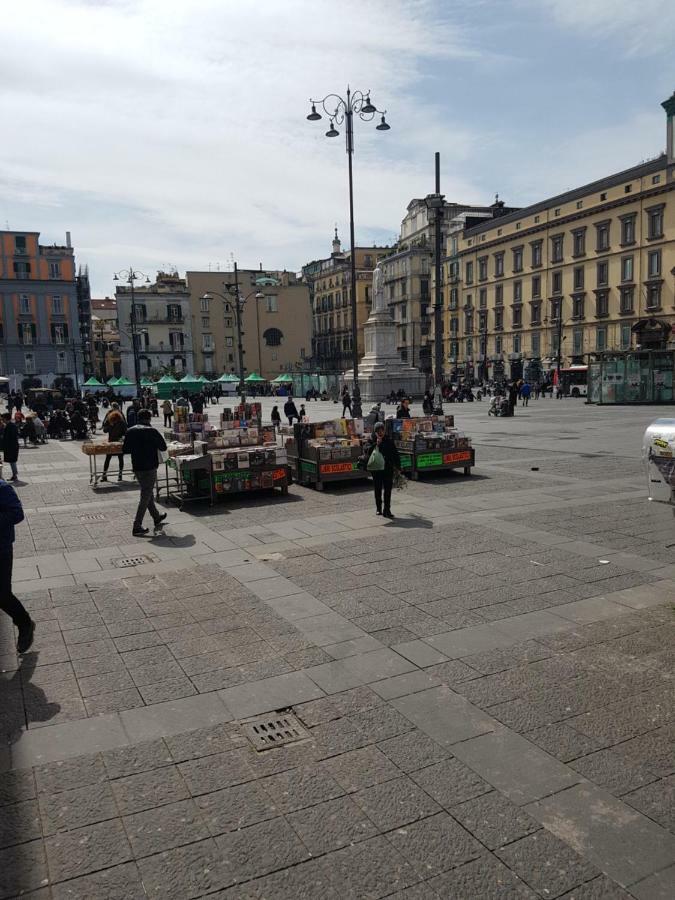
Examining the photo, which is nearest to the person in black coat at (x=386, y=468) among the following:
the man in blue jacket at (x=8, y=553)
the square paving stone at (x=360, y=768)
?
the man in blue jacket at (x=8, y=553)

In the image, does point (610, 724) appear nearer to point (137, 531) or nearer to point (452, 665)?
point (452, 665)

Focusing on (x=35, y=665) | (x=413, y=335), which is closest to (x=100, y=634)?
(x=35, y=665)

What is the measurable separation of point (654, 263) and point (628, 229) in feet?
12.6

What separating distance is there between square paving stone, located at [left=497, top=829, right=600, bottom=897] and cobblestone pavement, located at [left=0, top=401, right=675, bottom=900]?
0.4 inches

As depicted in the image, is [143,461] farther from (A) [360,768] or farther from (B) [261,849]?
(B) [261,849]

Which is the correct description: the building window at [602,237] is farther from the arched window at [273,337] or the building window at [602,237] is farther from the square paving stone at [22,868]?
the square paving stone at [22,868]

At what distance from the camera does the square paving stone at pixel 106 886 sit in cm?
317

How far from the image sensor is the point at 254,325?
91438 mm

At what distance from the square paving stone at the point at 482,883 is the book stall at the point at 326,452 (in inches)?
387

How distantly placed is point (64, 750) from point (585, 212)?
60808 mm

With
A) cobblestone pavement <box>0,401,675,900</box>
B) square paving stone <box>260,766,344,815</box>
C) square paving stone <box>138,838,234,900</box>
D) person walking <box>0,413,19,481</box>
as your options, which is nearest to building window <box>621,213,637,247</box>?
cobblestone pavement <box>0,401,675,900</box>

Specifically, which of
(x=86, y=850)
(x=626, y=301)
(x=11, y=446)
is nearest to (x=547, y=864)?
(x=86, y=850)

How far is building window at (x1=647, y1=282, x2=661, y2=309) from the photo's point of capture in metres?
50.9

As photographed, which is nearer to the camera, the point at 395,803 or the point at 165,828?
the point at 165,828
